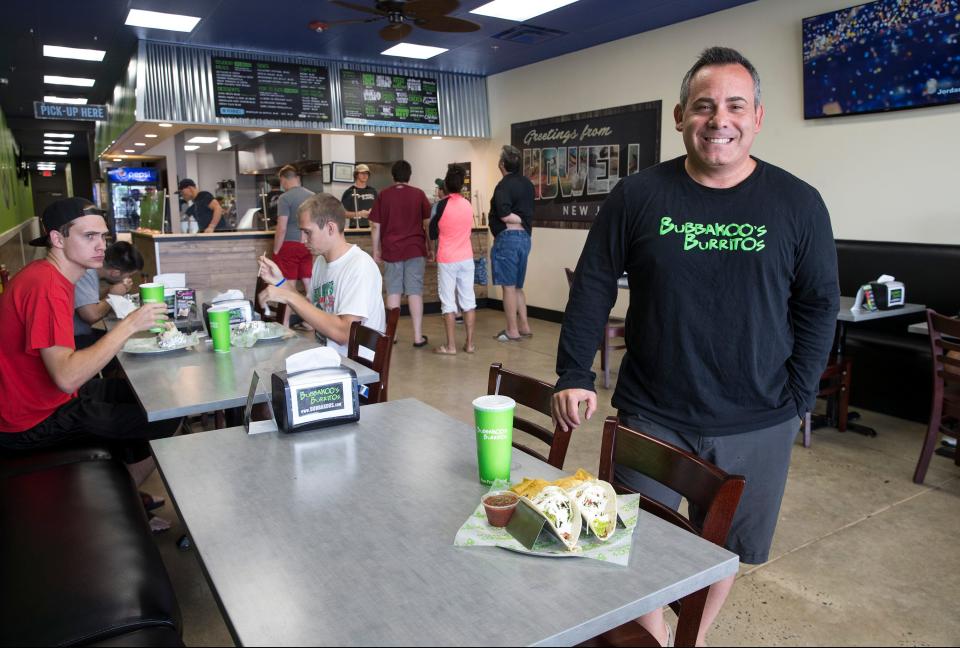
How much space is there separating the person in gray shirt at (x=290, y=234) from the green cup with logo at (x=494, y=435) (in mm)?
5330

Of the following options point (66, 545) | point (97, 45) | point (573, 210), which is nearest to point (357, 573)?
point (66, 545)

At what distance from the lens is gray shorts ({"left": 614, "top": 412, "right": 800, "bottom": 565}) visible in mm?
1574

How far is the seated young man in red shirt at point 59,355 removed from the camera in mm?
2240

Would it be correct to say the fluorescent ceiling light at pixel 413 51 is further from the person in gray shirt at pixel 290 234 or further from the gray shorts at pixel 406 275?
the gray shorts at pixel 406 275

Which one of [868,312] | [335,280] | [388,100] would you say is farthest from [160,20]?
[868,312]

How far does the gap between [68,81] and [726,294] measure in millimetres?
10077

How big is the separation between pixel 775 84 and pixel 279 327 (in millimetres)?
4230

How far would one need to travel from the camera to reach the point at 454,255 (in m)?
5.89

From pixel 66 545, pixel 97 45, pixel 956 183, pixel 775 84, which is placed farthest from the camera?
pixel 97 45

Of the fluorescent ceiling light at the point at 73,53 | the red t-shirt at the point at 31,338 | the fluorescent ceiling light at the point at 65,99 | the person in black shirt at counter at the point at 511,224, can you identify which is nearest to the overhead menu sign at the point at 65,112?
the fluorescent ceiling light at the point at 73,53

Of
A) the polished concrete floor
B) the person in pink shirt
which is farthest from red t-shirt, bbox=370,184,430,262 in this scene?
the polished concrete floor

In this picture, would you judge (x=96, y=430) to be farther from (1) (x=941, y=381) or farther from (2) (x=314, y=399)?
(1) (x=941, y=381)

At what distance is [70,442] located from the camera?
2.49 metres

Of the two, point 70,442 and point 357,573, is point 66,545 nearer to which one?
point 70,442
